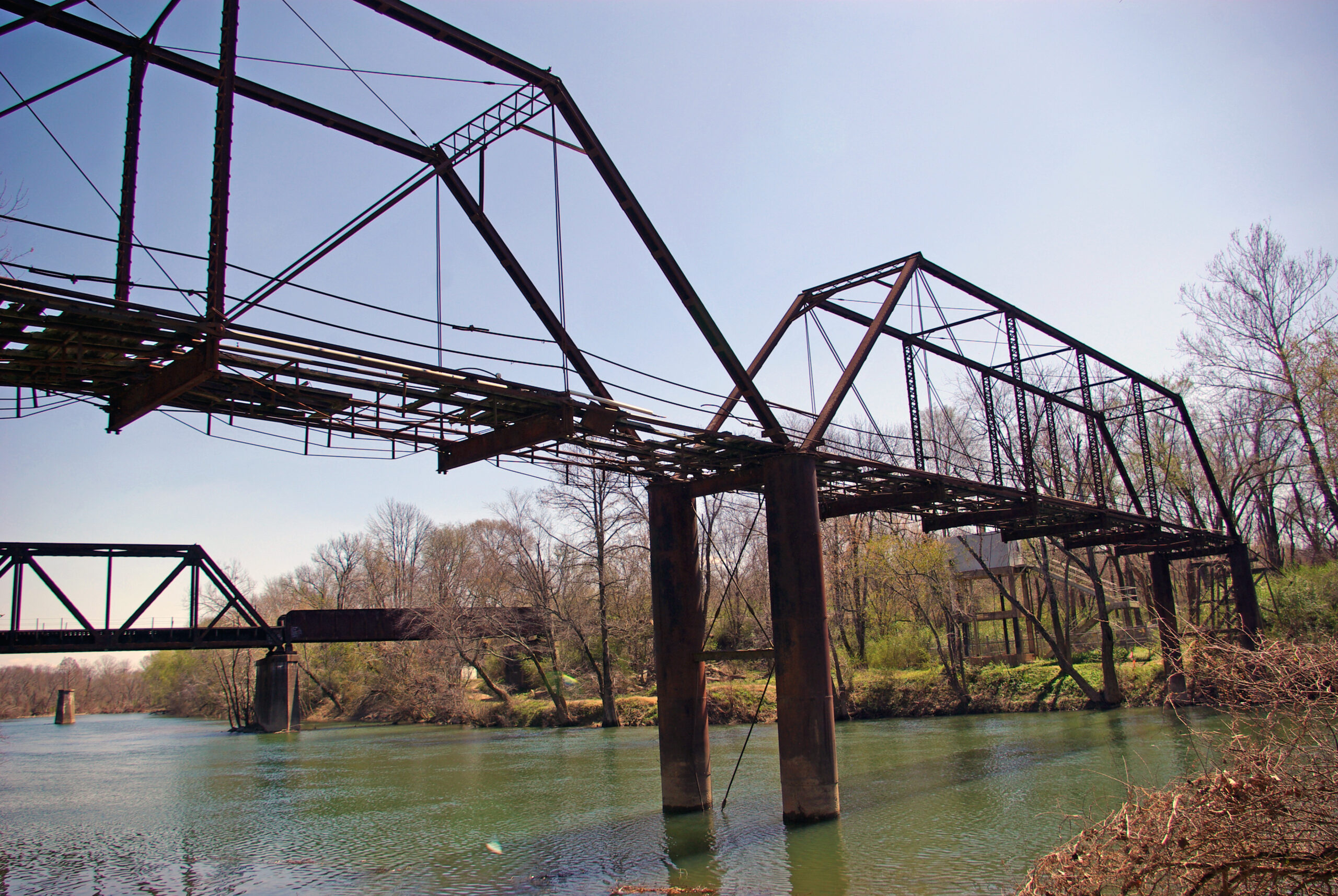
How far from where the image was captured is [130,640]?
115 feet

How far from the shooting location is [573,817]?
20.3 m

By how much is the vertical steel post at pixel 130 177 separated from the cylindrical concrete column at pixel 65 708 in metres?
96.3

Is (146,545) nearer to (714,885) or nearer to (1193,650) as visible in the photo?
(714,885)

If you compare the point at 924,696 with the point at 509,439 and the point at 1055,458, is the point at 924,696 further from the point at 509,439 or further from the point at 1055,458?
the point at 509,439

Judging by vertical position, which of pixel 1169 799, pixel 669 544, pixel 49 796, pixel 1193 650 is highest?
pixel 669 544

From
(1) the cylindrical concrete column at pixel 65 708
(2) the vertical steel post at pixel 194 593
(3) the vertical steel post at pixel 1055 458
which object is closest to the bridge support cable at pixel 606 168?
(3) the vertical steel post at pixel 1055 458

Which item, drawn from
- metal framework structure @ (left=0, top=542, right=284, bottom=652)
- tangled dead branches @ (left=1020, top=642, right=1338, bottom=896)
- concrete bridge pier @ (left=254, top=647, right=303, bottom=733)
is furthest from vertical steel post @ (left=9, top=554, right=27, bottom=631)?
tangled dead branches @ (left=1020, top=642, right=1338, bottom=896)

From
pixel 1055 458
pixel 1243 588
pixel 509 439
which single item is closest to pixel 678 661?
pixel 509 439

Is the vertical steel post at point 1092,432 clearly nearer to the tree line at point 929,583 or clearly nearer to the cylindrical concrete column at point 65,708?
the tree line at point 929,583

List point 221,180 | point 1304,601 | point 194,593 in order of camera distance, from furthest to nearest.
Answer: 1. point 1304,601
2. point 194,593
3. point 221,180

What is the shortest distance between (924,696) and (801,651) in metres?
30.3

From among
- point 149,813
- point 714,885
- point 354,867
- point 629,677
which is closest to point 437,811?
point 354,867

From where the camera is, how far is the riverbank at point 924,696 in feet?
134

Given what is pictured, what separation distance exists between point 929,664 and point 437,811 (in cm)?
3341
